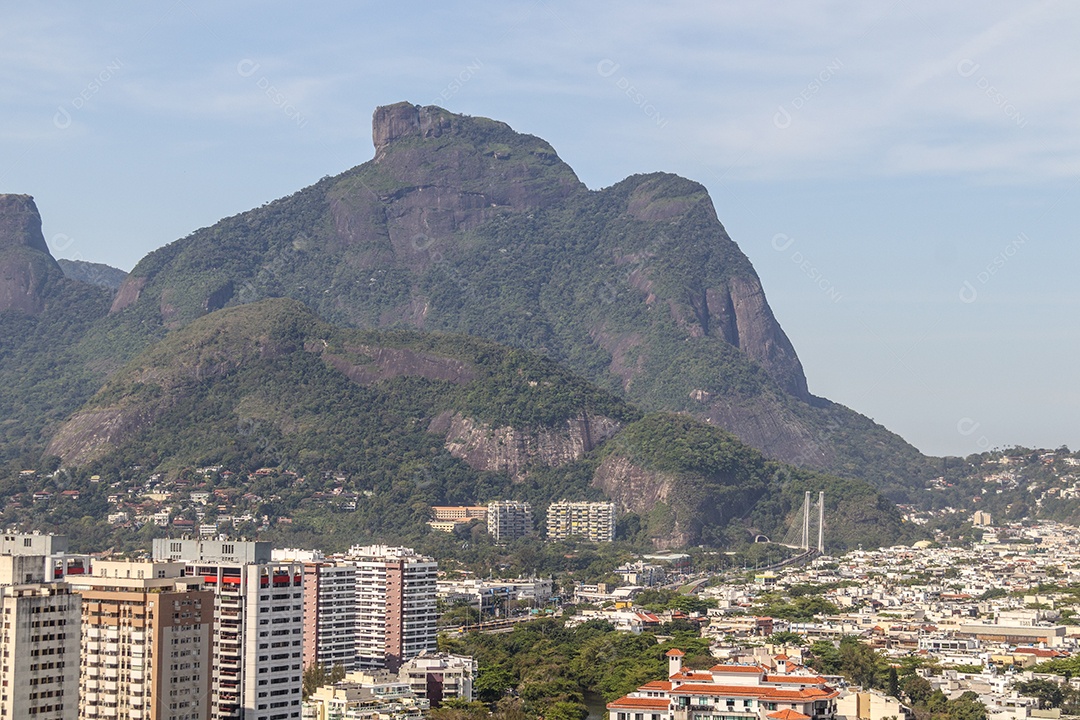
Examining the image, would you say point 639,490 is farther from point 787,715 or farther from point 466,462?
point 787,715

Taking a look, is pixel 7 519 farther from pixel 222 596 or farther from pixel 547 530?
pixel 222 596

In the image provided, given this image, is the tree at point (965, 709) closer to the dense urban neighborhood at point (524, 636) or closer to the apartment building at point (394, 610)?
the dense urban neighborhood at point (524, 636)

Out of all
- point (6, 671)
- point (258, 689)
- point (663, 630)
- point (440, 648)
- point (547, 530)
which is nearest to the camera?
point (6, 671)

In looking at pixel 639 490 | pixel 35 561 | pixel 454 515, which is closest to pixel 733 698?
pixel 35 561

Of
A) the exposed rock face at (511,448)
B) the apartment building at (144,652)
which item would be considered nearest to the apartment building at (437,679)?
the apartment building at (144,652)

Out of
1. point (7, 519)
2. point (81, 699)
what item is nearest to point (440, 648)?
point (81, 699)

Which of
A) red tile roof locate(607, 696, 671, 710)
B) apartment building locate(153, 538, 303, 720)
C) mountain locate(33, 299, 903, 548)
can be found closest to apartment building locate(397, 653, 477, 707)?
red tile roof locate(607, 696, 671, 710)

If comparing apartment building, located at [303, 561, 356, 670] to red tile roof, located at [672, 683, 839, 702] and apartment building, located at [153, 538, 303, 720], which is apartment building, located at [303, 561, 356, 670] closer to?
apartment building, located at [153, 538, 303, 720]

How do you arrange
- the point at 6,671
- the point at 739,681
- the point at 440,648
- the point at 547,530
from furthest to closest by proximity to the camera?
the point at 547,530
the point at 440,648
the point at 739,681
the point at 6,671
